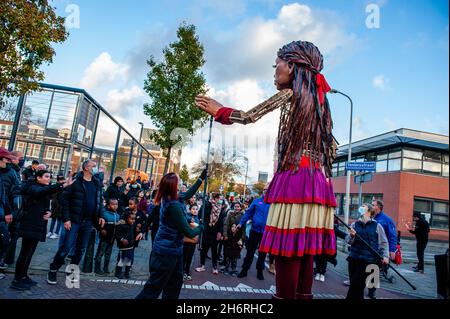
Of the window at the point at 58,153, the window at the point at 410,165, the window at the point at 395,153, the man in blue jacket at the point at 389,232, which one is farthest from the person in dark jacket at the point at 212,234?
the window at the point at 395,153

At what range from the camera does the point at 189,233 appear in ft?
11.0

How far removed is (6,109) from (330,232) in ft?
28.6

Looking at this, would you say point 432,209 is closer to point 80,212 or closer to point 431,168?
point 431,168

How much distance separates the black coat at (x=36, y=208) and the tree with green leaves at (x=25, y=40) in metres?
3.62

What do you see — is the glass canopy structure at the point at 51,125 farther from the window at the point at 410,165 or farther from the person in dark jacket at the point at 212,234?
the window at the point at 410,165

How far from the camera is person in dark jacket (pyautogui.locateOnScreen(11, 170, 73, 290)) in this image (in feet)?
14.4

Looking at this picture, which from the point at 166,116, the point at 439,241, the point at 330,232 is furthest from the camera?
the point at 439,241

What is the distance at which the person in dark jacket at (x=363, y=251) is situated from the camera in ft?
16.5

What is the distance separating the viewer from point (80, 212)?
18.0ft

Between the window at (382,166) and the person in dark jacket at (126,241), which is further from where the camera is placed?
the window at (382,166)

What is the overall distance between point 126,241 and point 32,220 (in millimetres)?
1808

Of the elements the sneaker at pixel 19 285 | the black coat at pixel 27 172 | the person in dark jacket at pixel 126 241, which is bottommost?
the sneaker at pixel 19 285
